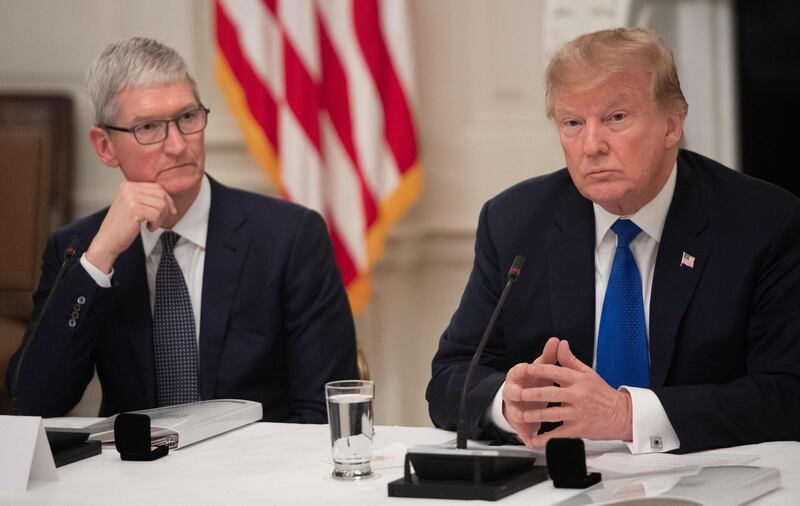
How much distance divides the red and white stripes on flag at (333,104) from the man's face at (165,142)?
1.47 meters

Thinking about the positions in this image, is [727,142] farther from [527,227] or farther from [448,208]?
[527,227]

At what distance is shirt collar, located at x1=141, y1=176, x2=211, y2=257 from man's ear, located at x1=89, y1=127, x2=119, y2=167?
0.72 ft

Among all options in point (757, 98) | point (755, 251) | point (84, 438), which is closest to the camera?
point (84, 438)

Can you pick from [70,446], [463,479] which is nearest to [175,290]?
[70,446]

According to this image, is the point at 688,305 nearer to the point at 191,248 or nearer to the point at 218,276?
the point at 218,276

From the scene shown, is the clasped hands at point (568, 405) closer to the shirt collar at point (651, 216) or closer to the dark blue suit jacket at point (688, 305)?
the dark blue suit jacket at point (688, 305)

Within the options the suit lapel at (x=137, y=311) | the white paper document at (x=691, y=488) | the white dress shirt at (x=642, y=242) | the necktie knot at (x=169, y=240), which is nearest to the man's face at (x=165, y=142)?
the necktie knot at (x=169, y=240)

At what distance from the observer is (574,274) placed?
8.40 ft

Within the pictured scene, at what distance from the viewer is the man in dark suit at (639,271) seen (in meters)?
2.36

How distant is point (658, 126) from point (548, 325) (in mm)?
499

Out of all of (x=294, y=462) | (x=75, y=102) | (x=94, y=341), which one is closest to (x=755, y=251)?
(x=294, y=462)

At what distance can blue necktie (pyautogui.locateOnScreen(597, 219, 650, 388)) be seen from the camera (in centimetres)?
245

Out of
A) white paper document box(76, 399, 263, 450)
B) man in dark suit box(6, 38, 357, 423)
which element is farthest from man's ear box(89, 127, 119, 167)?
white paper document box(76, 399, 263, 450)

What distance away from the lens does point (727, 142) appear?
431cm
